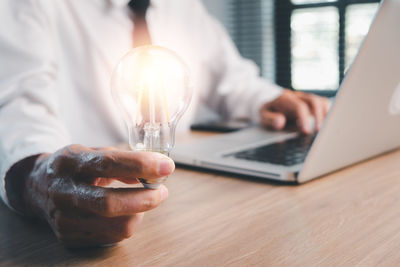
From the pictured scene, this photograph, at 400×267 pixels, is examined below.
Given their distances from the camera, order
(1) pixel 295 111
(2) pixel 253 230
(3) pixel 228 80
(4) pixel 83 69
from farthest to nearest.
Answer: (3) pixel 228 80
(4) pixel 83 69
(1) pixel 295 111
(2) pixel 253 230

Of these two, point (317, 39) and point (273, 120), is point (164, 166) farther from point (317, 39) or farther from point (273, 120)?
point (317, 39)

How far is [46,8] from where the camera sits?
3.10ft

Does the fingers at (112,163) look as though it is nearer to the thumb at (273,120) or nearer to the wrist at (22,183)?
the wrist at (22,183)

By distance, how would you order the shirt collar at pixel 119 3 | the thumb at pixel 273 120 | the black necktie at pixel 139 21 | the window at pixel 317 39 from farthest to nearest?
the window at pixel 317 39
the shirt collar at pixel 119 3
the thumb at pixel 273 120
the black necktie at pixel 139 21

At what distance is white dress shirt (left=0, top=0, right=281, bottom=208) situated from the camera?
25.1 inches

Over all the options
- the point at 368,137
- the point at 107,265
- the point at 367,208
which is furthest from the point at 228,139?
the point at 107,265

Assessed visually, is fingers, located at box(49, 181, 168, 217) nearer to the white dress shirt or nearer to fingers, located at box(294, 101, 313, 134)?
the white dress shirt

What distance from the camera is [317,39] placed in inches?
93.6

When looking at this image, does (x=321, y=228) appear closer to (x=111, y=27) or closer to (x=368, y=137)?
(x=368, y=137)

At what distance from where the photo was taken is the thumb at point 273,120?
3.24 ft

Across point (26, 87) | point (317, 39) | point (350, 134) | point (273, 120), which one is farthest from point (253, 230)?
point (317, 39)

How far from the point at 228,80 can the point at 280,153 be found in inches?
30.1

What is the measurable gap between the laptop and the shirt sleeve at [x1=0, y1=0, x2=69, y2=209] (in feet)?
0.75

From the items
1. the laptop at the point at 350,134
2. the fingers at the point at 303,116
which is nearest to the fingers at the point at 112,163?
the laptop at the point at 350,134
